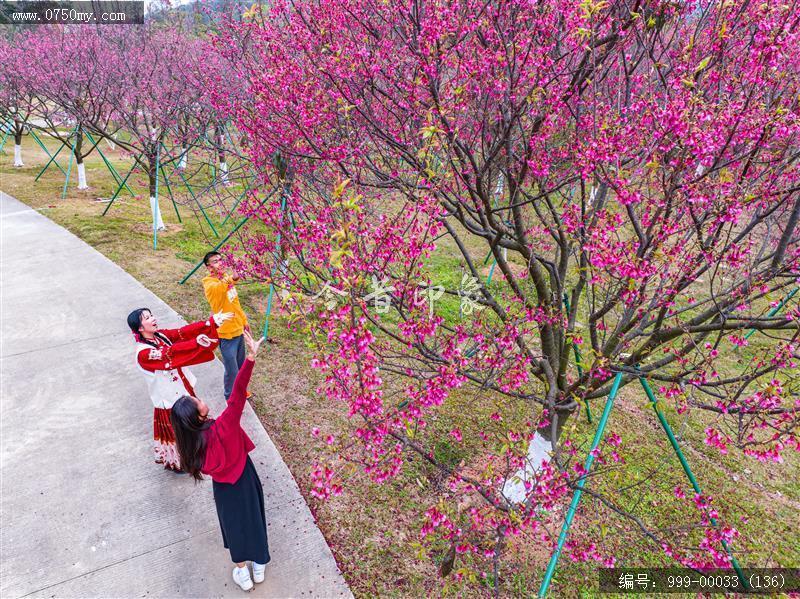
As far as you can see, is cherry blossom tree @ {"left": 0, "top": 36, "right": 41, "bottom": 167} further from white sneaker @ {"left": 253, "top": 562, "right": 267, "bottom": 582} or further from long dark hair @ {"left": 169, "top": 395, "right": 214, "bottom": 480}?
white sneaker @ {"left": 253, "top": 562, "right": 267, "bottom": 582}

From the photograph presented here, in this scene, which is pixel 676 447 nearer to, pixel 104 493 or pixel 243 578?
pixel 243 578

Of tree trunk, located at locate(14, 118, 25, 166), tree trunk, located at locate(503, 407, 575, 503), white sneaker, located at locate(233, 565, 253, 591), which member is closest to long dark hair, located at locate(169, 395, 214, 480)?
white sneaker, located at locate(233, 565, 253, 591)

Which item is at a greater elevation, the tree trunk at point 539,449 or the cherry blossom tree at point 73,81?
the cherry blossom tree at point 73,81

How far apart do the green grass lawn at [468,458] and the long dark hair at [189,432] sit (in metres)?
1.51

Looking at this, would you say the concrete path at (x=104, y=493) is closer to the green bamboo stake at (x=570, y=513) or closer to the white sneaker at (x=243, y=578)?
the white sneaker at (x=243, y=578)

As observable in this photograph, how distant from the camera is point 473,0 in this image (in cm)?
356

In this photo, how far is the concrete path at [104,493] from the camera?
347cm

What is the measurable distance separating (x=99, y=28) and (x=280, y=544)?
24667 mm

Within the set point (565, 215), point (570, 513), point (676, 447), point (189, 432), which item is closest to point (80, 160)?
point (189, 432)

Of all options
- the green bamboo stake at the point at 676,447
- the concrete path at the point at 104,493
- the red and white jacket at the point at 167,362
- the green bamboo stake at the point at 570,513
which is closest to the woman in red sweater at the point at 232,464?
the concrete path at the point at 104,493

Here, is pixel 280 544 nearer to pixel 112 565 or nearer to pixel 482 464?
pixel 112 565

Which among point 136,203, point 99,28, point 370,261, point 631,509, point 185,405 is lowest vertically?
point 631,509

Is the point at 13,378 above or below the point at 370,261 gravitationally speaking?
below

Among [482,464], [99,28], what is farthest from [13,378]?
[99,28]
